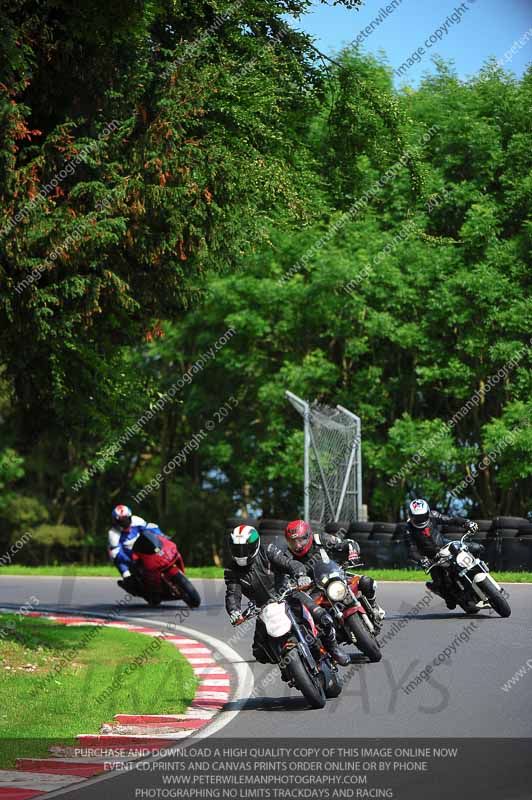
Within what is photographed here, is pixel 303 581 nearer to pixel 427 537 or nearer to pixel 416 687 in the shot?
pixel 416 687

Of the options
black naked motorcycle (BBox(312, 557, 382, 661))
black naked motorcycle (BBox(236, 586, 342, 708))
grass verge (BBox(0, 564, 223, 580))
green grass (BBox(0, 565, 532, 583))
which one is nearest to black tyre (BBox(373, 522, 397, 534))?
green grass (BBox(0, 565, 532, 583))

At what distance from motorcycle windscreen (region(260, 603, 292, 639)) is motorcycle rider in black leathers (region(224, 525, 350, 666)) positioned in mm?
299

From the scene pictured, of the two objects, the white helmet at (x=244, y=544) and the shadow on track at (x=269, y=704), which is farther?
the white helmet at (x=244, y=544)

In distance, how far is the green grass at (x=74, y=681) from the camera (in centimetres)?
1004

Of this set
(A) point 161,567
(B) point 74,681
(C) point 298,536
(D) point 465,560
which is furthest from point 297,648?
(A) point 161,567

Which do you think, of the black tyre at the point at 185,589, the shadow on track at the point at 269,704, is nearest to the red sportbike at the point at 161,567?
the black tyre at the point at 185,589

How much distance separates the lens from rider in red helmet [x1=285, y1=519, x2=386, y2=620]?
1145 cm

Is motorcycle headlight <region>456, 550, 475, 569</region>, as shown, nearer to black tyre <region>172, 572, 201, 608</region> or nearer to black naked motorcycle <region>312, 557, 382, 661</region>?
black naked motorcycle <region>312, 557, 382, 661</region>

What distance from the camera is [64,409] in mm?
15398

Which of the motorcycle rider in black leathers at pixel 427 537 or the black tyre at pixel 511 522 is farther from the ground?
the black tyre at pixel 511 522

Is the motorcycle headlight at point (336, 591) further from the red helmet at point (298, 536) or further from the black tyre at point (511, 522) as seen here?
the black tyre at point (511, 522)

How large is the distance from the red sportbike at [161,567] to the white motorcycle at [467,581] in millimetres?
4707

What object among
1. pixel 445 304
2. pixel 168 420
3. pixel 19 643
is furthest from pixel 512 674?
pixel 168 420

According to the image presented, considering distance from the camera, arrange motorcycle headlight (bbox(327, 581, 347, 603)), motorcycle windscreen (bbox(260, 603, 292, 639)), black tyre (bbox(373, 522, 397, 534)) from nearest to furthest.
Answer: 1. motorcycle windscreen (bbox(260, 603, 292, 639))
2. motorcycle headlight (bbox(327, 581, 347, 603))
3. black tyre (bbox(373, 522, 397, 534))
